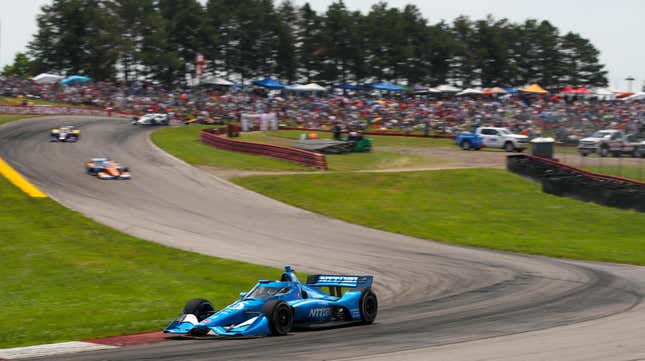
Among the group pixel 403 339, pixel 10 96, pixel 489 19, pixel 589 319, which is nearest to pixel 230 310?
pixel 403 339

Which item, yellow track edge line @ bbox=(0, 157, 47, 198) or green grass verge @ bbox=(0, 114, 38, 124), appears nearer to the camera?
yellow track edge line @ bbox=(0, 157, 47, 198)

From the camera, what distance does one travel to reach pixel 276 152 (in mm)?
43281

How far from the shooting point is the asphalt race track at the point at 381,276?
1088cm

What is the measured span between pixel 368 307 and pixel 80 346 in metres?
4.77

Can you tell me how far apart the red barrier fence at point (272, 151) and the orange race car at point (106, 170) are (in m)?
9.56

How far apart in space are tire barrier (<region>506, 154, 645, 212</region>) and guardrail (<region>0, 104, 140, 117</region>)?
45188 millimetres

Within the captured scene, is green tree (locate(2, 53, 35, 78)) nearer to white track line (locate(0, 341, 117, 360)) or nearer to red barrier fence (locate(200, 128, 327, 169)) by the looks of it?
red barrier fence (locate(200, 128, 327, 169))

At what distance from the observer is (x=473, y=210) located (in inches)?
1222

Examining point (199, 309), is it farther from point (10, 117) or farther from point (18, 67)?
point (18, 67)

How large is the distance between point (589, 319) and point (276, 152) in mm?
31011

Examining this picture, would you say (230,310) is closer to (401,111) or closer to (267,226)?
(267,226)

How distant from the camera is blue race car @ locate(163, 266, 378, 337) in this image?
11828 mm

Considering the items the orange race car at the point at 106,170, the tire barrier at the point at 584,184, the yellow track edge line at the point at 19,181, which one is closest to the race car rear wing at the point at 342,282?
the yellow track edge line at the point at 19,181

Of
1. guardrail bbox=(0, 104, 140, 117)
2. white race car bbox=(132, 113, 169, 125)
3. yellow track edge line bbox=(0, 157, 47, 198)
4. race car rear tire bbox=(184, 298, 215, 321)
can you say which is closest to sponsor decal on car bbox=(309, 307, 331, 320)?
race car rear tire bbox=(184, 298, 215, 321)
